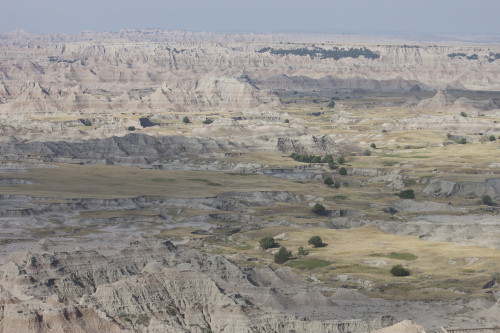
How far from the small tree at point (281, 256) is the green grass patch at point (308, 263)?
3.09 ft

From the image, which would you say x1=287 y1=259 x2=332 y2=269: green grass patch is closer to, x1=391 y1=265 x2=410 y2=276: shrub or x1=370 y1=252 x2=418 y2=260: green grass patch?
x1=370 y1=252 x2=418 y2=260: green grass patch

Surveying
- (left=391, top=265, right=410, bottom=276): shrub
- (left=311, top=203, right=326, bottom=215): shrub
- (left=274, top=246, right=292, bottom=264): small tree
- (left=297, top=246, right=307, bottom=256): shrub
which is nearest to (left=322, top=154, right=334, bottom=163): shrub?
(left=311, top=203, right=326, bottom=215): shrub

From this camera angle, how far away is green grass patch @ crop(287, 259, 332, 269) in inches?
3531

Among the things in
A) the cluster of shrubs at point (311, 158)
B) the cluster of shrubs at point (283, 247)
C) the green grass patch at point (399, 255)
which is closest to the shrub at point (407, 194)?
the cluster of shrubs at point (311, 158)

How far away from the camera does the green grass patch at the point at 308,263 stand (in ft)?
294

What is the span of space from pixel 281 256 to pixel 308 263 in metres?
2.92

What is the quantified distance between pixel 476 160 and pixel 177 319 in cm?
12565

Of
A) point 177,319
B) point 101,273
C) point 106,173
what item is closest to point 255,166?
point 106,173

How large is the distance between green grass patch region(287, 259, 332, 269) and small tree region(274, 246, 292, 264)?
94cm

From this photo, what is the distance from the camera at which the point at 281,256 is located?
9231cm

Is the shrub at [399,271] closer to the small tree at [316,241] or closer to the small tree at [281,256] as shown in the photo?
the small tree at [281,256]

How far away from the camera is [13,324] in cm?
5650

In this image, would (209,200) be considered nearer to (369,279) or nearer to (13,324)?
(369,279)

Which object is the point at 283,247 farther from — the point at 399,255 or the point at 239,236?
the point at 239,236
